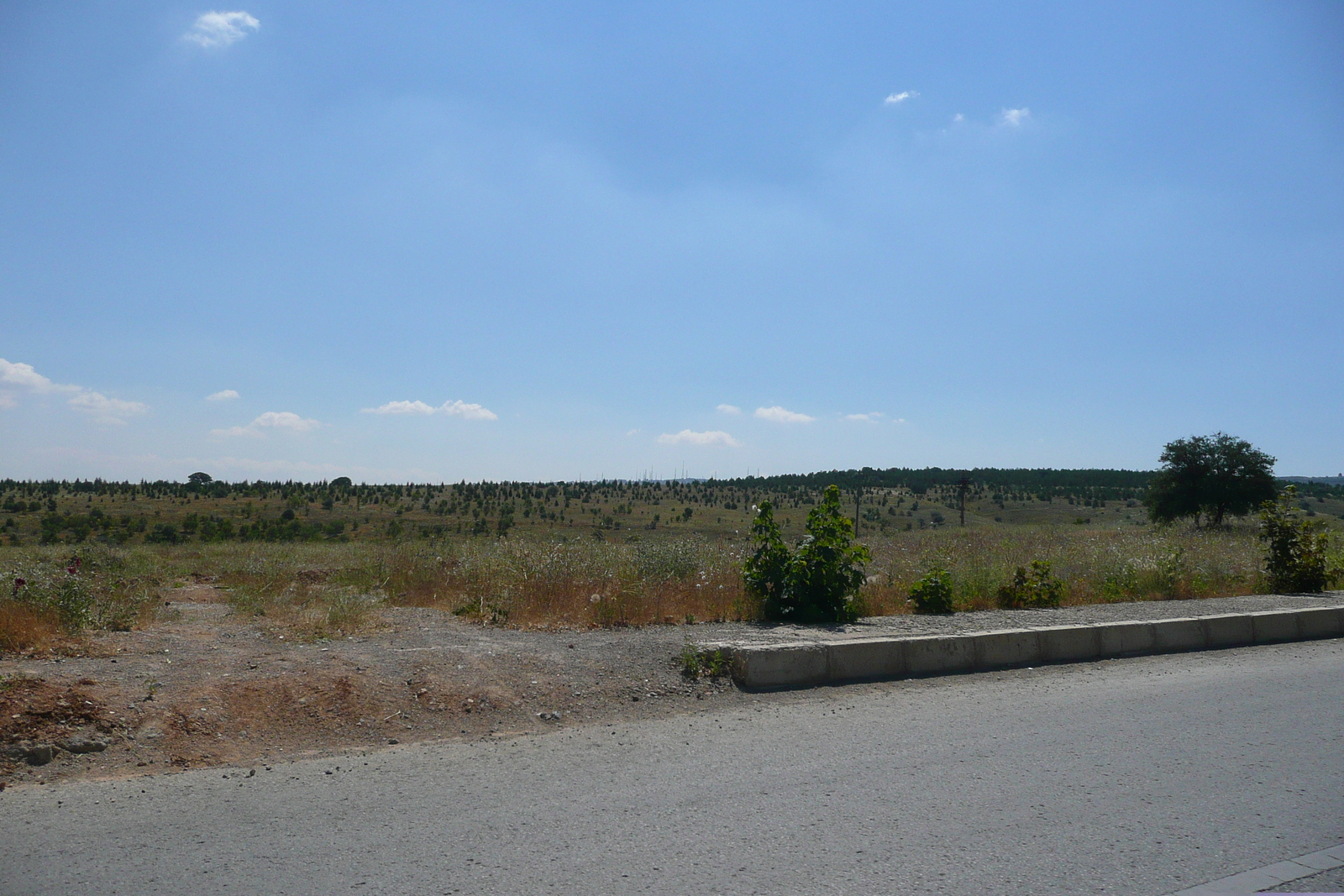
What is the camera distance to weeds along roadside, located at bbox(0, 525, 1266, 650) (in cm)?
946

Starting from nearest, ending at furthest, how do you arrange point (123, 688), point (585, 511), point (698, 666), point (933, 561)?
point (123, 688), point (698, 666), point (933, 561), point (585, 511)

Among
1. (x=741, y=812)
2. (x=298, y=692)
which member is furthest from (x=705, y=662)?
(x=298, y=692)

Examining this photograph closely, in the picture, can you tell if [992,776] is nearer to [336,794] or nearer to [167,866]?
[336,794]

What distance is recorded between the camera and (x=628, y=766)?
5500mm

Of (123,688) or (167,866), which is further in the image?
(123,688)

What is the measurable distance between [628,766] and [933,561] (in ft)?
35.9

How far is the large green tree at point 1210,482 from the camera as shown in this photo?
43000 millimetres

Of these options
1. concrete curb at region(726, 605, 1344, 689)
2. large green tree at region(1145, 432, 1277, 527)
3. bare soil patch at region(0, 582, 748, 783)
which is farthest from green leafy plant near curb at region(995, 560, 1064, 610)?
large green tree at region(1145, 432, 1277, 527)

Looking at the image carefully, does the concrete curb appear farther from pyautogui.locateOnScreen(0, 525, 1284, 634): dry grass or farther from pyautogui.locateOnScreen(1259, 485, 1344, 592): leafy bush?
pyautogui.locateOnScreen(1259, 485, 1344, 592): leafy bush

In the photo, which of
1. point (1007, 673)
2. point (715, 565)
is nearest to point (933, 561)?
point (715, 565)

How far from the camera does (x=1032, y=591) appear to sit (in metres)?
13.0

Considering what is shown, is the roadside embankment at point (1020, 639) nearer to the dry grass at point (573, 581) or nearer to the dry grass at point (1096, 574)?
the dry grass at point (1096, 574)

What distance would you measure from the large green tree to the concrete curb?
36947 millimetres

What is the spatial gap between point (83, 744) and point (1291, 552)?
1878 centimetres
